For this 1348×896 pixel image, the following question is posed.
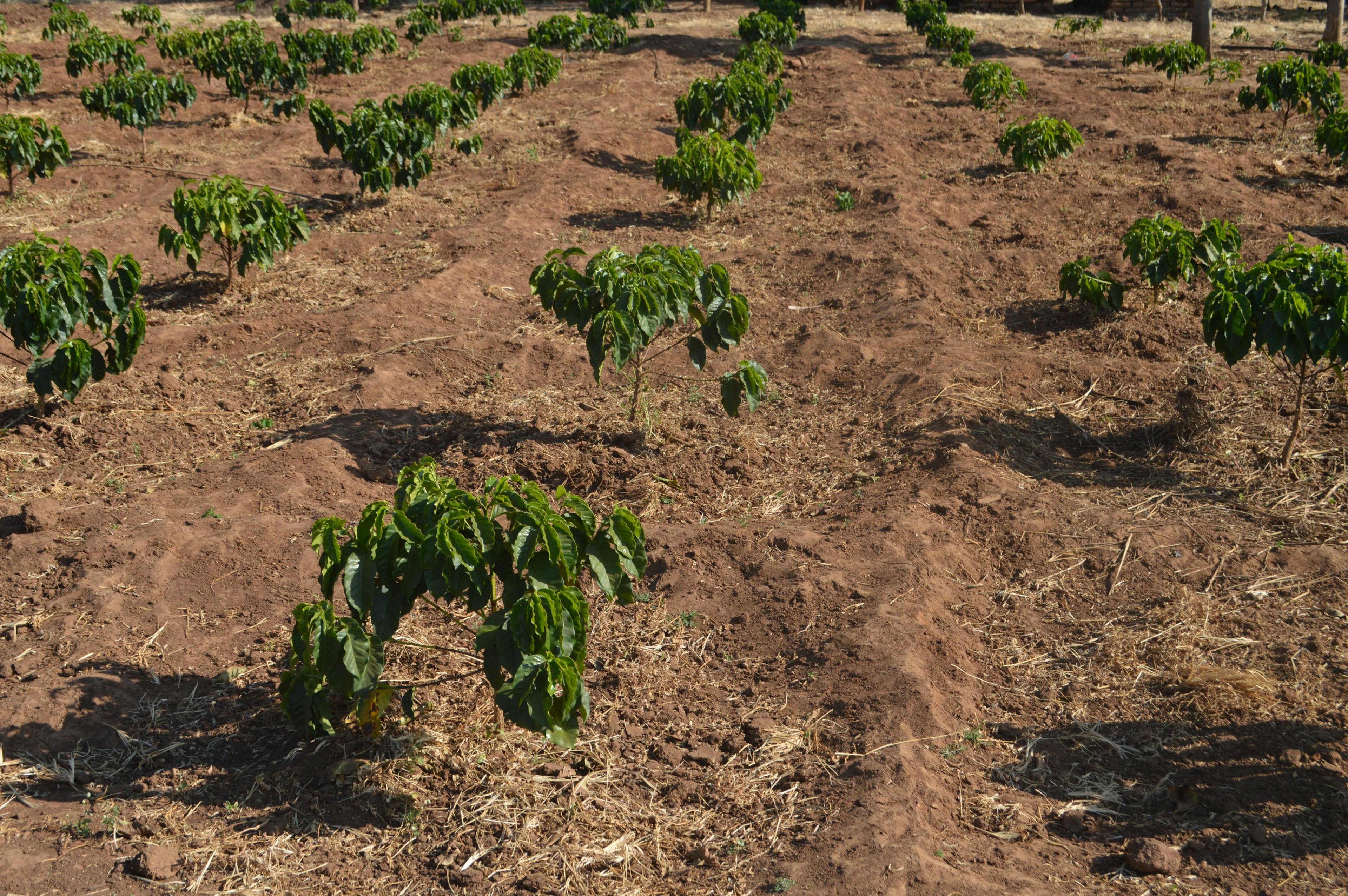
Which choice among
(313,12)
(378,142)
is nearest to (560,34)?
(313,12)

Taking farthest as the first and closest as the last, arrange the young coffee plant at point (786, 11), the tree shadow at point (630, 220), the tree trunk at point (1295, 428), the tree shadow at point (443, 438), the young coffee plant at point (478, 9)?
the young coffee plant at point (478, 9), the young coffee plant at point (786, 11), the tree shadow at point (630, 220), the tree shadow at point (443, 438), the tree trunk at point (1295, 428)

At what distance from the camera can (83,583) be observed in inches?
198

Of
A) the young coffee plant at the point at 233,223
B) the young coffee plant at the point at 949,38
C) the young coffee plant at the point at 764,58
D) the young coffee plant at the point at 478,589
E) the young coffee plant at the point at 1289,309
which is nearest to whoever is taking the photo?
the young coffee plant at the point at 478,589

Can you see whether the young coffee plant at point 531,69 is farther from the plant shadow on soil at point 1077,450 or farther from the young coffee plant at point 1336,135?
the plant shadow on soil at point 1077,450

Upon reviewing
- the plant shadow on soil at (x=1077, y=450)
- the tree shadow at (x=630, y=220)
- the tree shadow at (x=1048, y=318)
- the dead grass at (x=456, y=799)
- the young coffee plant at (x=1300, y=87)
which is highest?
the young coffee plant at (x=1300, y=87)

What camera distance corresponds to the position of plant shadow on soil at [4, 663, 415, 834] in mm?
3992

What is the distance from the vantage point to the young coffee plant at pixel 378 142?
10375 millimetres

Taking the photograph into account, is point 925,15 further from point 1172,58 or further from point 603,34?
point 603,34

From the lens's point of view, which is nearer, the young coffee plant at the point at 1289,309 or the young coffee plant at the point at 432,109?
the young coffee plant at the point at 1289,309

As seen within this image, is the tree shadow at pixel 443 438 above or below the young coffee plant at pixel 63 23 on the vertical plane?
below

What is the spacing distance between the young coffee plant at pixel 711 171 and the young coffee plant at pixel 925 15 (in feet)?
37.4

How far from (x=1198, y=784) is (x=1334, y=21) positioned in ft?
69.7

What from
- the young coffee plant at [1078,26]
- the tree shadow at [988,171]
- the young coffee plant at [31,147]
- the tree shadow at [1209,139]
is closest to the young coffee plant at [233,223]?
the young coffee plant at [31,147]

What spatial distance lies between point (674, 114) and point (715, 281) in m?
9.62
